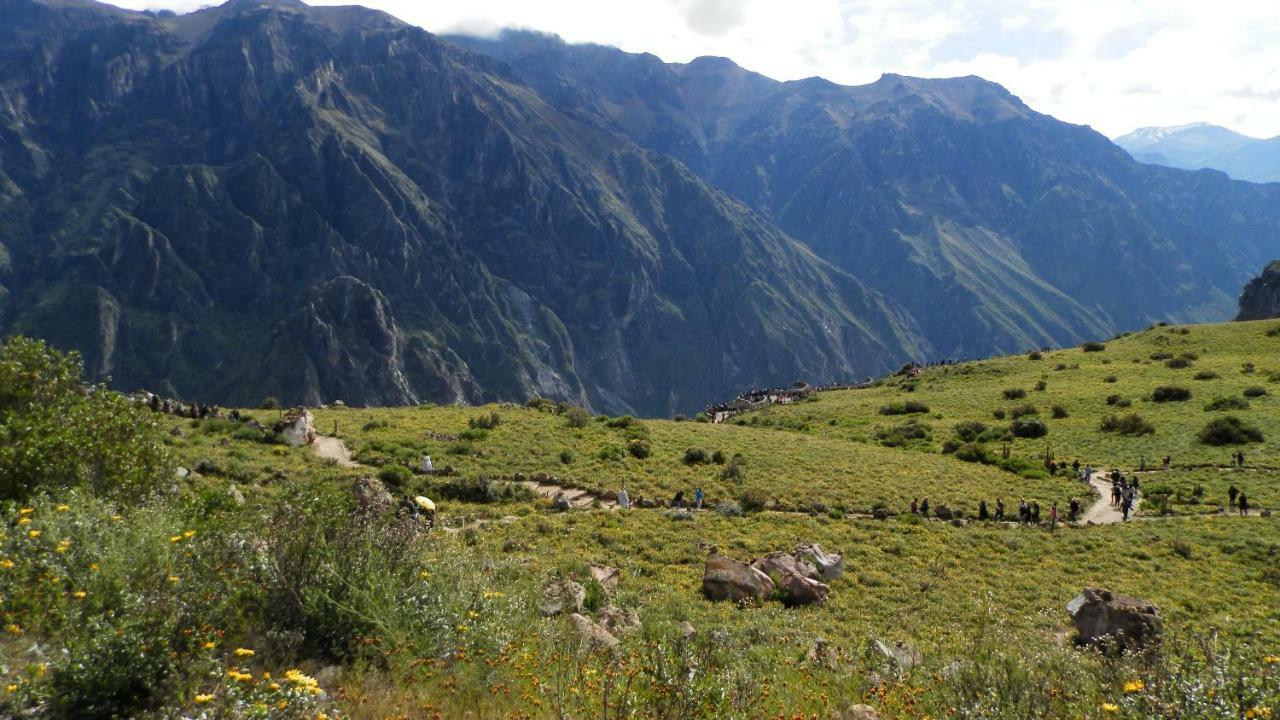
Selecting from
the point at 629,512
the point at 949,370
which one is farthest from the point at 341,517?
the point at 949,370

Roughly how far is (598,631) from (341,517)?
200 inches

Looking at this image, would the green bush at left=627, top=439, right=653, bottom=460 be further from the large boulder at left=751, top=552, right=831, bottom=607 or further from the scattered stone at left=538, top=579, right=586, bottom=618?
the scattered stone at left=538, top=579, right=586, bottom=618

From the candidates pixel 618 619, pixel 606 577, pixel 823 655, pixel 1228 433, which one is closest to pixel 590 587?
pixel 618 619

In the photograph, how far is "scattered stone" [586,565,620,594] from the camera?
18141 millimetres

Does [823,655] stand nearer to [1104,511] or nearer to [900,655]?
[900,655]

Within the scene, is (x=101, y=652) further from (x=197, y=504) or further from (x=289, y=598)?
(x=197, y=504)

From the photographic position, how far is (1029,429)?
56031mm

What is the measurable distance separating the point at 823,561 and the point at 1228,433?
145 ft

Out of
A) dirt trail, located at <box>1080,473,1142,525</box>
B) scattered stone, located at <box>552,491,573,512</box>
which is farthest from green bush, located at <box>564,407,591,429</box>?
dirt trail, located at <box>1080,473,1142,525</box>

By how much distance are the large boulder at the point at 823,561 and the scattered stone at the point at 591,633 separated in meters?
11.8

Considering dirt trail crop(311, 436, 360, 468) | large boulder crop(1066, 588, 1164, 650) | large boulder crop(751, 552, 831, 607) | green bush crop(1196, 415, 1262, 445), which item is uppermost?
green bush crop(1196, 415, 1262, 445)

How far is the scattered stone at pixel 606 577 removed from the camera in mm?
18141

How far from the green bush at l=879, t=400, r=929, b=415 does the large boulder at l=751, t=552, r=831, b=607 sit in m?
52.0

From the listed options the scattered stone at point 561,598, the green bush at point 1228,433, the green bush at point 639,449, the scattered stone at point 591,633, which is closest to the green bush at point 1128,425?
the green bush at point 1228,433
